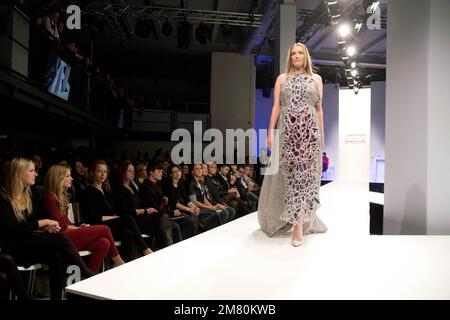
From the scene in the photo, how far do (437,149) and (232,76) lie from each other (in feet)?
29.2

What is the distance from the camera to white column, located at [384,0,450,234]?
2.60 meters

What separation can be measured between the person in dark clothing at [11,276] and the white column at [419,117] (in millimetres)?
2511

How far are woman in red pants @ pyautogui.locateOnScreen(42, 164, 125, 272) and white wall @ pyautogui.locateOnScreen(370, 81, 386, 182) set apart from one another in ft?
33.7

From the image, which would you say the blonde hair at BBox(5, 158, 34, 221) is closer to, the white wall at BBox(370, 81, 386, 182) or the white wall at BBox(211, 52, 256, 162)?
the white wall at BBox(211, 52, 256, 162)

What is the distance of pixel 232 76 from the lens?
36.4 feet

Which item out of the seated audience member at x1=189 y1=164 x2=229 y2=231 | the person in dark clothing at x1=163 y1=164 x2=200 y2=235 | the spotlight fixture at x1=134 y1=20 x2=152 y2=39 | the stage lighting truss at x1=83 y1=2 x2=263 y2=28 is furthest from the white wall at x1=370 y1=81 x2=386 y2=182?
the person in dark clothing at x1=163 y1=164 x2=200 y2=235

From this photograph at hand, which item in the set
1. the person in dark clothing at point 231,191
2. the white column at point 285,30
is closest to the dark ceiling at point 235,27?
the white column at point 285,30

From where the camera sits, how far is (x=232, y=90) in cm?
1108

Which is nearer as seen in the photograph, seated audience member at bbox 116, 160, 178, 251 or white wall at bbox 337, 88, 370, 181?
seated audience member at bbox 116, 160, 178, 251

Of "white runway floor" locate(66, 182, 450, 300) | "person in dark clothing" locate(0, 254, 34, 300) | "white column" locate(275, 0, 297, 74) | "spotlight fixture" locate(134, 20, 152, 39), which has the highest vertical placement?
"spotlight fixture" locate(134, 20, 152, 39)

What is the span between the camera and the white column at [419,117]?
8.54 ft

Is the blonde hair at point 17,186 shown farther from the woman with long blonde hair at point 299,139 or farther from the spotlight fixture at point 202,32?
the spotlight fixture at point 202,32

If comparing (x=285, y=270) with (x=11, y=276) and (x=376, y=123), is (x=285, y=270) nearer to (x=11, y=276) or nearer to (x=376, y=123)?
(x=11, y=276)
